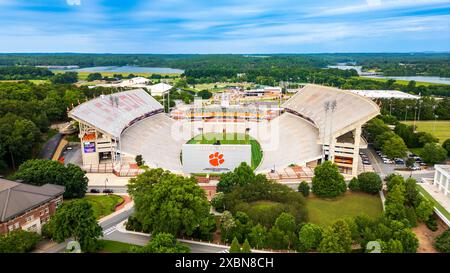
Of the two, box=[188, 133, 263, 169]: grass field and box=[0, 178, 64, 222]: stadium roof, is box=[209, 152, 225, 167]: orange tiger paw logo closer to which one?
box=[188, 133, 263, 169]: grass field

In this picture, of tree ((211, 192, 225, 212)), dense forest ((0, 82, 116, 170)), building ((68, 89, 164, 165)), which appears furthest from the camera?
building ((68, 89, 164, 165))

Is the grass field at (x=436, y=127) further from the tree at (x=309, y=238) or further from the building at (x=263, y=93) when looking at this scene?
the tree at (x=309, y=238)

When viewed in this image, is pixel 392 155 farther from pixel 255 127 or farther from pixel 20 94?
pixel 20 94

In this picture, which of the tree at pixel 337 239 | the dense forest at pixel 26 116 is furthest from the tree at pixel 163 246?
the dense forest at pixel 26 116

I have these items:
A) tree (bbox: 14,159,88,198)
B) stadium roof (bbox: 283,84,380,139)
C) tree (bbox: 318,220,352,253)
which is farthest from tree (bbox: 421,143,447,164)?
tree (bbox: 14,159,88,198)

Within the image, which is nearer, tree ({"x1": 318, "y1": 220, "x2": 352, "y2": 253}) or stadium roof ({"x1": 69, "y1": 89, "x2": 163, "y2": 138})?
tree ({"x1": 318, "y1": 220, "x2": 352, "y2": 253})
